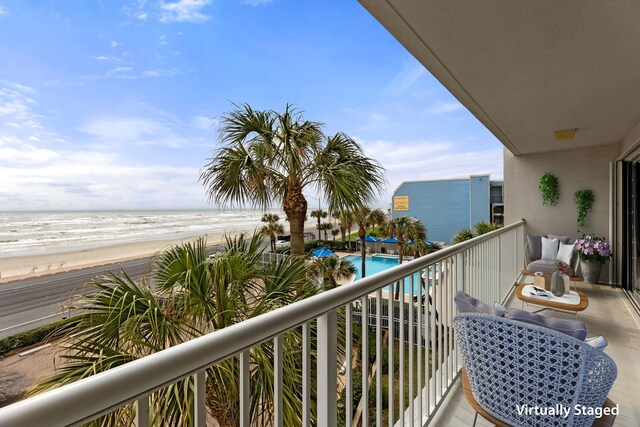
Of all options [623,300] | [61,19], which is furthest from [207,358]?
[61,19]

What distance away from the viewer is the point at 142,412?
501mm

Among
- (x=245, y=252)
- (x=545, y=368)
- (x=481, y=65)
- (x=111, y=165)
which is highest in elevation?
(x=111, y=165)

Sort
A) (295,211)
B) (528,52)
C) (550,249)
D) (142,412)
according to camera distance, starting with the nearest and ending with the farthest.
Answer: (142,412) < (528,52) < (295,211) < (550,249)

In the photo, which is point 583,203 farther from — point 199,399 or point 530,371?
point 199,399

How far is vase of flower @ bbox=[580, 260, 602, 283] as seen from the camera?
183 inches

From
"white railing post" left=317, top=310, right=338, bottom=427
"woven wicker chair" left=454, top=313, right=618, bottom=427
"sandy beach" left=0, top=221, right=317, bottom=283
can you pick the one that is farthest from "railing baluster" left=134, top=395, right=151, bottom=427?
"sandy beach" left=0, top=221, right=317, bottom=283

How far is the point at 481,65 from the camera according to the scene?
2203 millimetres

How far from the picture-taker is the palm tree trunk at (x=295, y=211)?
4.35 m

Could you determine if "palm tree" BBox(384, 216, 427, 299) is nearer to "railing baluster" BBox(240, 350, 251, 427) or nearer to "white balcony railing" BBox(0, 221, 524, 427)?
"white balcony railing" BBox(0, 221, 524, 427)

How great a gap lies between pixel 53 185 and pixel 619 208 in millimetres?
29137

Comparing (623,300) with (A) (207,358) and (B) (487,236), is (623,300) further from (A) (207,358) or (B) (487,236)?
(A) (207,358)

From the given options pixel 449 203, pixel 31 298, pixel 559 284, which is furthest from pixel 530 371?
pixel 449 203

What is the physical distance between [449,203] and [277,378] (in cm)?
2462

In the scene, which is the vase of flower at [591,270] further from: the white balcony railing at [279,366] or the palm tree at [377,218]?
the palm tree at [377,218]
